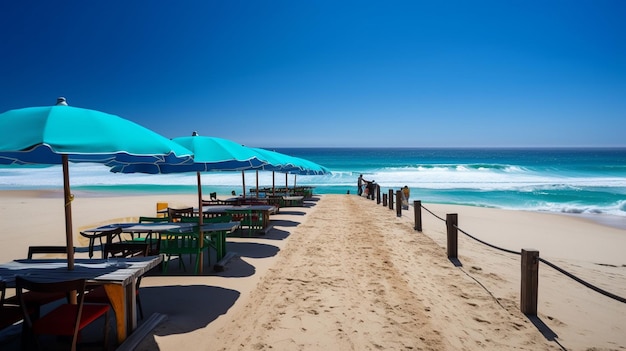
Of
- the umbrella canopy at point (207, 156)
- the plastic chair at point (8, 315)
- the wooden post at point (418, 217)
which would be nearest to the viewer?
the plastic chair at point (8, 315)

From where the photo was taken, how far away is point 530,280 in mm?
4523

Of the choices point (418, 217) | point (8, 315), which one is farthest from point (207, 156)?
point (418, 217)

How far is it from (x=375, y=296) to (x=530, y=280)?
6.45 ft

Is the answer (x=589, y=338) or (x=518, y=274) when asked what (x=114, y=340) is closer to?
(x=589, y=338)

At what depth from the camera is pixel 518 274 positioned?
250 inches

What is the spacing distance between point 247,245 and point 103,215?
26.1ft

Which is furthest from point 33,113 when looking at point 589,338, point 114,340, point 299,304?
point 589,338

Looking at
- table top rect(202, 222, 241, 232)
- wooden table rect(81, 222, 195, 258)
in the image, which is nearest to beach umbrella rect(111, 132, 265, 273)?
table top rect(202, 222, 241, 232)

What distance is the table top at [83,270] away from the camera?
3.24 metres

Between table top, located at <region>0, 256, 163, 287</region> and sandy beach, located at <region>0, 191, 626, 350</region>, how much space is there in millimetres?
780

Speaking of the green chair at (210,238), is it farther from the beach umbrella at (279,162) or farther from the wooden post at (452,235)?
the wooden post at (452,235)

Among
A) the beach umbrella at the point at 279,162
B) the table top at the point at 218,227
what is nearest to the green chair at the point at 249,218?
the beach umbrella at the point at 279,162

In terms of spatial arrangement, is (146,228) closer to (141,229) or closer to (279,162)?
(141,229)

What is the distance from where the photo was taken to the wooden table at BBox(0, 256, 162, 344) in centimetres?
326
